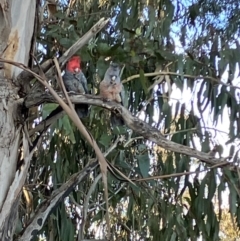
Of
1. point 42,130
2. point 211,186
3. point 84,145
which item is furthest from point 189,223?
point 42,130

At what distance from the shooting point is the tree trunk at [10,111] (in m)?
0.95

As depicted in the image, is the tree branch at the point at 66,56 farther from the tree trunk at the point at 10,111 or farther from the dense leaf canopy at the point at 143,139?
the dense leaf canopy at the point at 143,139

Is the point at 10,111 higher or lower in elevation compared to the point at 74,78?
lower

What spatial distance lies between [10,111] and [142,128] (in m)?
0.26

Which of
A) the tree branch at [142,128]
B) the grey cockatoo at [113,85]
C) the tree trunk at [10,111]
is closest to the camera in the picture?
the tree branch at [142,128]

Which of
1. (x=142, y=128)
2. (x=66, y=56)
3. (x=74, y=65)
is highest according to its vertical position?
(x=74, y=65)

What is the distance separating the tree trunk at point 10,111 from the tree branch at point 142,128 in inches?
1.7

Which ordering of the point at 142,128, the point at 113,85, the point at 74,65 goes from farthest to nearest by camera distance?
the point at 74,65, the point at 113,85, the point at 142,128

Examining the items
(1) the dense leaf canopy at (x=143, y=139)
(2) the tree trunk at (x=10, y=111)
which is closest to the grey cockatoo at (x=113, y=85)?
(1) the dense leaf canopy at (x=143, y=139)

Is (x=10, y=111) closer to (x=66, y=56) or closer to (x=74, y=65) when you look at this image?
(x=66, y=56)

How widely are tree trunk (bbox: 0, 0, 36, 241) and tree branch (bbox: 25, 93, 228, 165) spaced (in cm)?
4

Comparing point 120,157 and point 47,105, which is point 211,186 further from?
point 47,105

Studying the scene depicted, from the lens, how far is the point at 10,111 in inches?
37.8

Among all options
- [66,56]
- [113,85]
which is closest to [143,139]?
[113,85]
